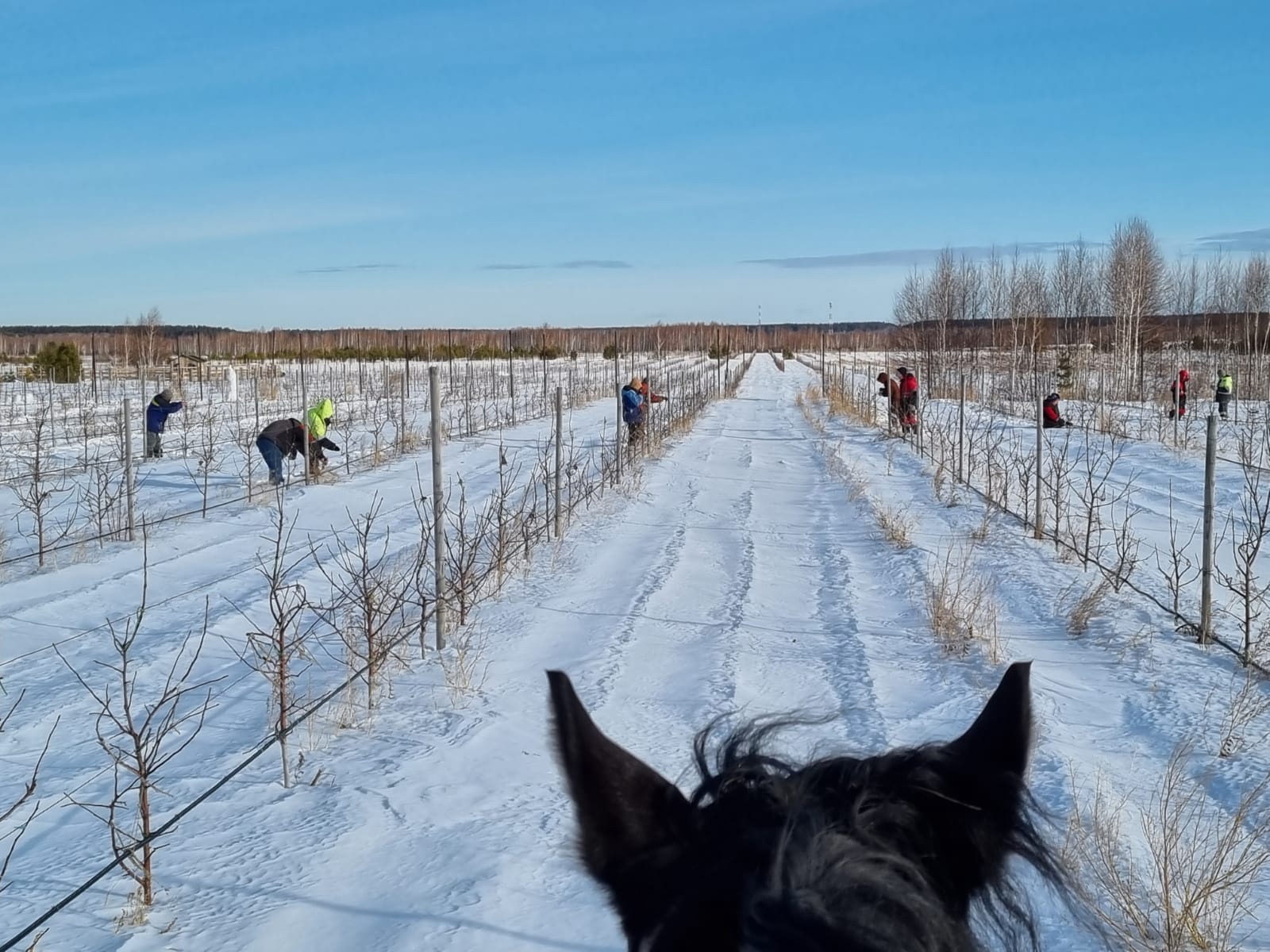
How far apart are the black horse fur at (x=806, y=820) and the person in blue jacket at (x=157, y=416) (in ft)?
55.8

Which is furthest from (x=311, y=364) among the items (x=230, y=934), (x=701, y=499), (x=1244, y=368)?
(x=230, y=934)

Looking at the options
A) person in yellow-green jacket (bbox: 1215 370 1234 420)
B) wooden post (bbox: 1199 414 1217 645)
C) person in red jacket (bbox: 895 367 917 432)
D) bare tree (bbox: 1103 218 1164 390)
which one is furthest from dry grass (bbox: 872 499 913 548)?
bare tree (bbox: 1103 218 1164 390)

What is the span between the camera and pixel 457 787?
4.72 m

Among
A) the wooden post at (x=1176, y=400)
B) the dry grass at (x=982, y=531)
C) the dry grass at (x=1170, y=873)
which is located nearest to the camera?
the dry grass at (x=1170, y=873)

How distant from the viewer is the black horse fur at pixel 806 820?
3.54 ft

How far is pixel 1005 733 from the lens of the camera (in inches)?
47.1

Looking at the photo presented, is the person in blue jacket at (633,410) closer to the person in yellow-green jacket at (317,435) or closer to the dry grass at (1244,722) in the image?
the person in yellow-green jacket at (317,435)

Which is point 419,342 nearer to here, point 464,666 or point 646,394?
point 646,394

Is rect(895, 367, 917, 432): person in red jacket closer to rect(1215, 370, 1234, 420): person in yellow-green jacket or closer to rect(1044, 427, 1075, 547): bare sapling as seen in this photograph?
rect(1044, 427, 1075, 547): bare sapling

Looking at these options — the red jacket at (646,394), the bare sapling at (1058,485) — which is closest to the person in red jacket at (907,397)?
the bare sapling at (1058,485)

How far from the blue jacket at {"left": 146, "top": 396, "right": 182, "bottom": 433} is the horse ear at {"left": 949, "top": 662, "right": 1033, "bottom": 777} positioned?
677 inches

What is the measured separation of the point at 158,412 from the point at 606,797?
17.8 metres

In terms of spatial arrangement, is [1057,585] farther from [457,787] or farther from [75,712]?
[75,712]

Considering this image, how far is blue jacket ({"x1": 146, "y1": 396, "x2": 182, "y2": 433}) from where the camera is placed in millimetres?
17062
